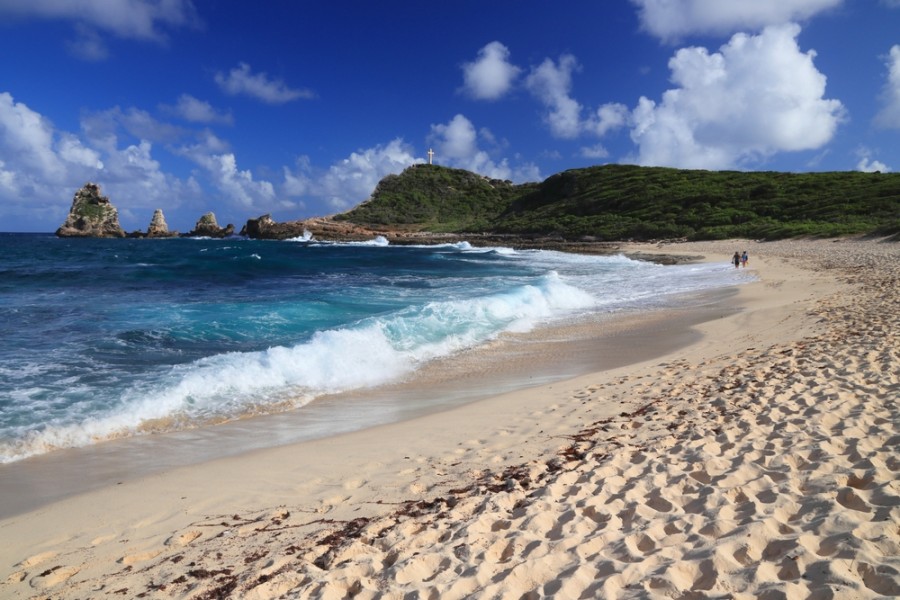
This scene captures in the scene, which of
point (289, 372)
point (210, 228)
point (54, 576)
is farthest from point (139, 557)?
point (210, 228)

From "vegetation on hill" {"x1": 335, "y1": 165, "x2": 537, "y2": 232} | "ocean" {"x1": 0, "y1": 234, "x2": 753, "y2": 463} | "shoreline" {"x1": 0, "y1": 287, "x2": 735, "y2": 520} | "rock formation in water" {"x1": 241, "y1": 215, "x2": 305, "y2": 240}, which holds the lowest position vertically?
"shoreline" {"x1": 0, "y1": 287, "x2": 735, "y2": 520}

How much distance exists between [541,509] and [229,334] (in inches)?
436

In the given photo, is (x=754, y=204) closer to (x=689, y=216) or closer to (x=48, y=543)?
(x=689, y=216)

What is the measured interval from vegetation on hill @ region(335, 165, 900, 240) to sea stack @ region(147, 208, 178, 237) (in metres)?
43.0

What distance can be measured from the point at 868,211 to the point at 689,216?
1459 centimetres

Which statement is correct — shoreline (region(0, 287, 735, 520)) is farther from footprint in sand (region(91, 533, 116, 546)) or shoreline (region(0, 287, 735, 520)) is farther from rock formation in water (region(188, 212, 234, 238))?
rock formation in water (region(188, 212, 234, 238))

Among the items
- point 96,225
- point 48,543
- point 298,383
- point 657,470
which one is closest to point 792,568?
point 657,470

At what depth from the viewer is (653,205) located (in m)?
59.7

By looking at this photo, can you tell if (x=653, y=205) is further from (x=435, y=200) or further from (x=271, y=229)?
(x=271, y=229)

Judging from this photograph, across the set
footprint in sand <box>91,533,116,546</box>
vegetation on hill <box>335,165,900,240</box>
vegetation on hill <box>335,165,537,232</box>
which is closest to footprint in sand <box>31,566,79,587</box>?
footprint in sand <box>91,533,116,546</box>

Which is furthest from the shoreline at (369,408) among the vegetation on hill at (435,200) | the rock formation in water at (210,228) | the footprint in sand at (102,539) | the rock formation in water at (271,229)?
the rock formation in water at (210,228)

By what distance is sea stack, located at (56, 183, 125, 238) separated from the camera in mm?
97562

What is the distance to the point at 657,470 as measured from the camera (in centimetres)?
457

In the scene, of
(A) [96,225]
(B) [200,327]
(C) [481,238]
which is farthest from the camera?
(A) [96,225]
